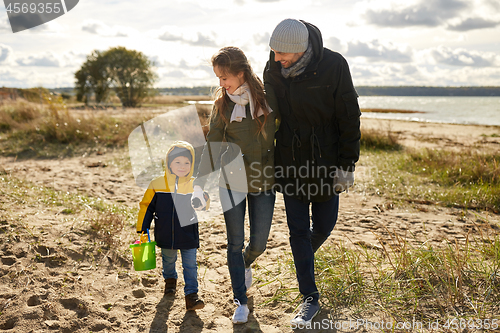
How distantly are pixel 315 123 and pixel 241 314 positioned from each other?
1.52 m

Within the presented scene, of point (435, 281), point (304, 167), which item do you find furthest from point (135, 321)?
point (435, 281)

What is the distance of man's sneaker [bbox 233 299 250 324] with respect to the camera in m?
2.71

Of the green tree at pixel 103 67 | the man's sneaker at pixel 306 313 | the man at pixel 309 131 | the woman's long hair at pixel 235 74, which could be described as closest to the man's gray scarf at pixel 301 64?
the man at pixel 309 131

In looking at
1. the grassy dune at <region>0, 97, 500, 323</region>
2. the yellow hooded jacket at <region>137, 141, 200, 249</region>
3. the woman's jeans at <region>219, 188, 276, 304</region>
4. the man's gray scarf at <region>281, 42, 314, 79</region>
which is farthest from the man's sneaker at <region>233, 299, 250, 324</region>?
the man's gray scarf at <region>281, 42, 314, 79</region>

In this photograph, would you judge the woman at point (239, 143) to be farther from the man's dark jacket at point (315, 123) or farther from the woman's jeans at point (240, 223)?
the man's dark jacket at point (315, 123)

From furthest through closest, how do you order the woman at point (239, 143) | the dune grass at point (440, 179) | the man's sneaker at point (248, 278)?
the dune grass at point (440, 179)
the man's sneaker at point (248, 278)
the woman at point (239, 143)

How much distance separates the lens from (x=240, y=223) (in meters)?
2.61

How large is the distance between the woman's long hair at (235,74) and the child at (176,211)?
0.60 metres

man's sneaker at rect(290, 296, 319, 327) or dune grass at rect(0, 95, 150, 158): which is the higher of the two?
dune grass at rect(0, 95, 150, 158)

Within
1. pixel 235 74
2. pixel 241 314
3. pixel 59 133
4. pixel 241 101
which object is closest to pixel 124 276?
pixel 241 314

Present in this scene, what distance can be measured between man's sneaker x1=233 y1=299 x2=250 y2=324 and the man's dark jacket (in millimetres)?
948

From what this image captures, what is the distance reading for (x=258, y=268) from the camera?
12.0 ft

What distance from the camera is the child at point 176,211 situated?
2.95 metres

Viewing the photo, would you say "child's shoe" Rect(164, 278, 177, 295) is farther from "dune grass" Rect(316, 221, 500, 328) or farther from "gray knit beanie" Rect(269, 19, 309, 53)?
"gray knit beanie" Rect(269, 19, 309, 53)
